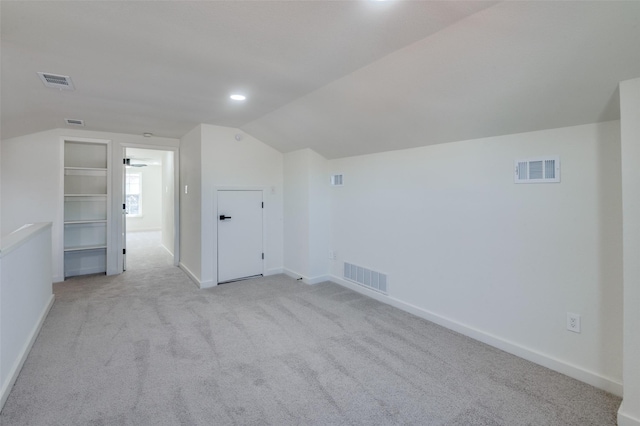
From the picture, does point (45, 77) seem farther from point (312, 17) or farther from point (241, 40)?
point (312, 17)

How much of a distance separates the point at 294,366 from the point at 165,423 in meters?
0.97

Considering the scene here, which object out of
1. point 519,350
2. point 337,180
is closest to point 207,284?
point 337,180

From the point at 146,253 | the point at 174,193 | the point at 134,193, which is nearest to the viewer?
the point at 174,193

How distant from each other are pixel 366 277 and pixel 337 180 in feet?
5.06

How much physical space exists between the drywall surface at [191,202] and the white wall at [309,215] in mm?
1462

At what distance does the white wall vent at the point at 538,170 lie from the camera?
2447mm

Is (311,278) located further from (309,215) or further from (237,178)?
(237,178)

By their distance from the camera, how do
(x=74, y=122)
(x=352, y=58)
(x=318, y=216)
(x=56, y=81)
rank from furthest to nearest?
(x=318, y=216) → (x=74, y=122) → (x=56, y=81) → (x=352, y=58)

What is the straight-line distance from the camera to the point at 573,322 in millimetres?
2375

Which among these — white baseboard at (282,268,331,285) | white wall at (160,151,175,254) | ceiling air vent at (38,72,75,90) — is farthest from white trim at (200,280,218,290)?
ceiling air vent at (38,72,75,90)

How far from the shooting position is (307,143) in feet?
15.1

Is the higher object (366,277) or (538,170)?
(538,170)

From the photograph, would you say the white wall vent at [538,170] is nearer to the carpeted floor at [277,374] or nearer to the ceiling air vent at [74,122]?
the carpeted floor at [277,374]

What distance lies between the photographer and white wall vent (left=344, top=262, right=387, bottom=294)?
400 cm
